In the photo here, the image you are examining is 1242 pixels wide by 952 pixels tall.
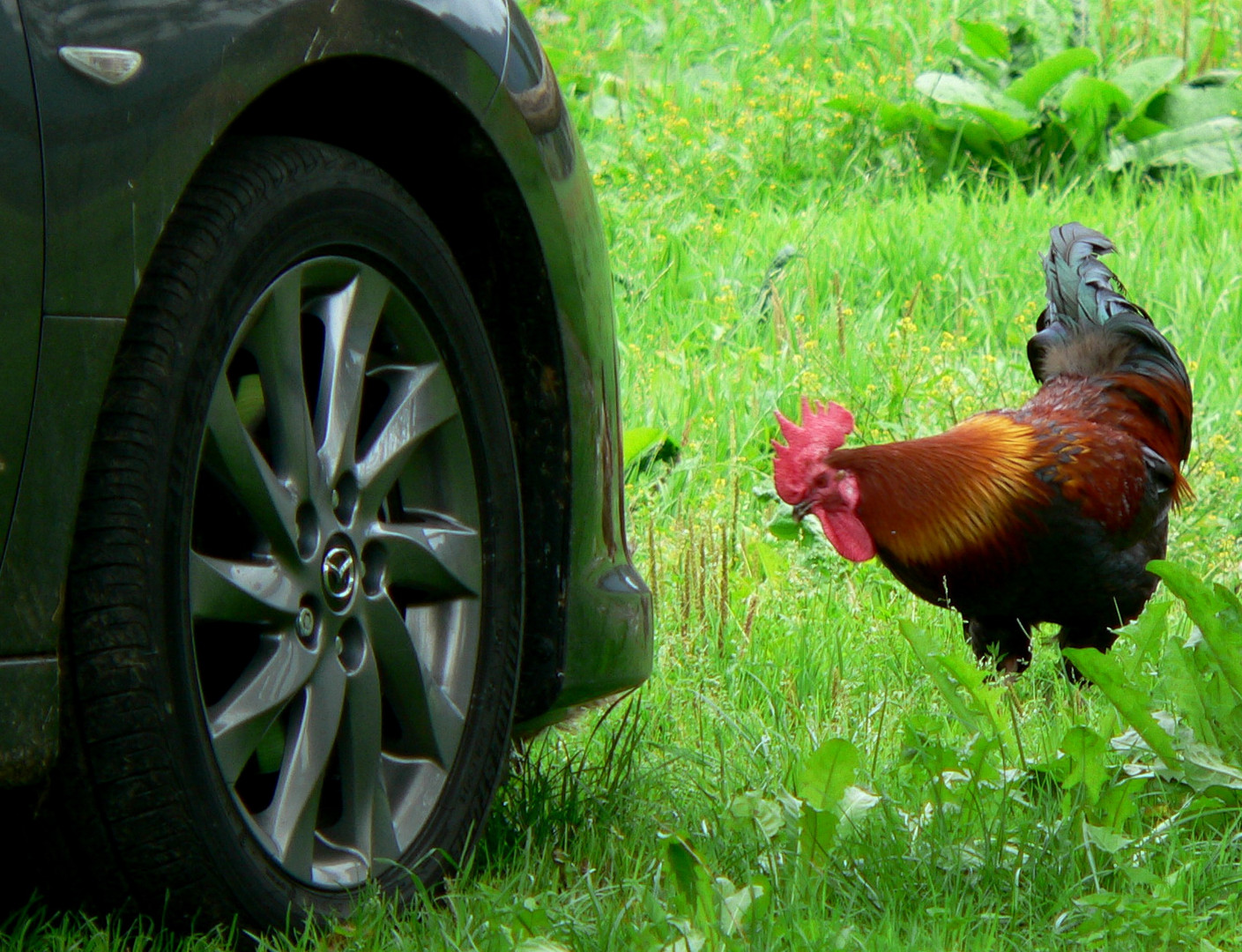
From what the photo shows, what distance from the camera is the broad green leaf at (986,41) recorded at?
26.9ft

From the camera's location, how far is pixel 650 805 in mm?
2795

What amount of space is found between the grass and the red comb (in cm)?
26

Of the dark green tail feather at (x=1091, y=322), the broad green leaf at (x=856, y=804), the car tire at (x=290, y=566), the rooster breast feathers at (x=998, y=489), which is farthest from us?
the dark green tail feather at (x=1091, y=322)

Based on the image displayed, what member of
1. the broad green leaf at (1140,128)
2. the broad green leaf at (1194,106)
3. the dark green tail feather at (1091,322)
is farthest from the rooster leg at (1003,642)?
the broad green leaf at (1194,106)

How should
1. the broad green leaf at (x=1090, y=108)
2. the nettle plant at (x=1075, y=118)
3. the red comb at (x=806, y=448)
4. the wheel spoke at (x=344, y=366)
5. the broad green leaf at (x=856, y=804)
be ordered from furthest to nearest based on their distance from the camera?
the nettle plant at (x=1075, y=118) → the broad green leaf at (x=1090, y=108) → the red comb at (x=806, y=448) → the broad green leaf at (x=856, y=804) → the wheel spoke at (x=344, y=366)

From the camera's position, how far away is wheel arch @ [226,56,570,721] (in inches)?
88.0

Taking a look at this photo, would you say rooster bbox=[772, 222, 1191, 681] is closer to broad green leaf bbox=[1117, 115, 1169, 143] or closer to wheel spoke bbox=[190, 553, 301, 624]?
wheel spoke bbox=[190, 553, 301, 624]

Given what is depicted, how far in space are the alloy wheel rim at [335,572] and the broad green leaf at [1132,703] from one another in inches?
45.0

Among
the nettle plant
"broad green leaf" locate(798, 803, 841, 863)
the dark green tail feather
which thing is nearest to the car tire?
"broad green leaf" locate(798, 803, 841, 863)

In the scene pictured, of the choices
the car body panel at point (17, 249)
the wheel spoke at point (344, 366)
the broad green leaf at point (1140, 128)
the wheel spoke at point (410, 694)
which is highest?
the car body panel at point (17, 249)

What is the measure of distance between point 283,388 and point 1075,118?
Answer: 21.7 ft

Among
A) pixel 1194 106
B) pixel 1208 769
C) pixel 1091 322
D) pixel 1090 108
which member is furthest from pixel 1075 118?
pixel 1208 769

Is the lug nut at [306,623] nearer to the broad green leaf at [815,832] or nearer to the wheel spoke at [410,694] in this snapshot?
A: the wheel spoke at [410,694]

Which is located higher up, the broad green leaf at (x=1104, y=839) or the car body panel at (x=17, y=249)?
the car body panel at (x=17, y=249)
